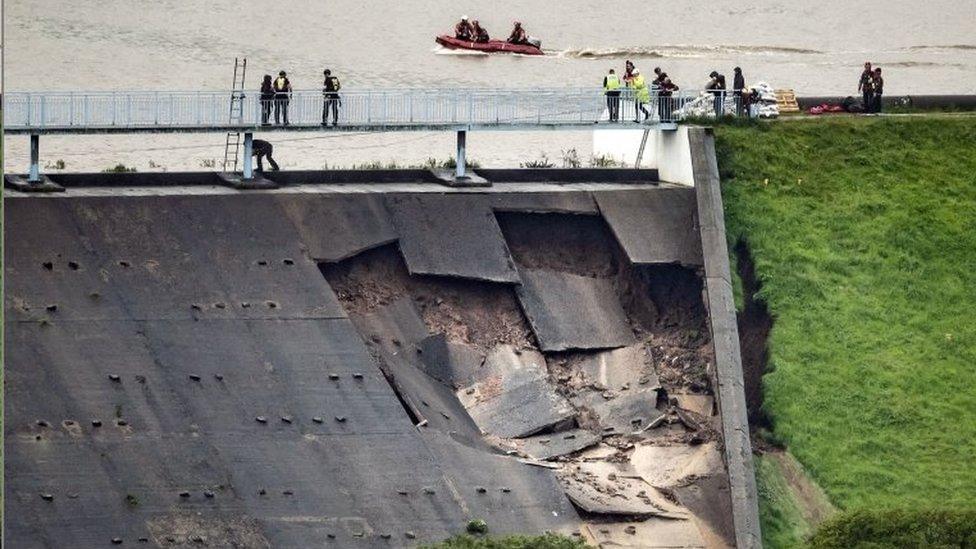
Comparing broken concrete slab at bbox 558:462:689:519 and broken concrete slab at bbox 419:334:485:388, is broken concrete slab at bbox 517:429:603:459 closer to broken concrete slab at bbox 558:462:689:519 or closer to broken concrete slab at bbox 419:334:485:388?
broken concrete slab at bbox 558:462:689:519

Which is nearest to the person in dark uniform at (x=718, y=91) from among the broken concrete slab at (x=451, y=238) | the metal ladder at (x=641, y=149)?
the metal ladder at (x=641, y=149)

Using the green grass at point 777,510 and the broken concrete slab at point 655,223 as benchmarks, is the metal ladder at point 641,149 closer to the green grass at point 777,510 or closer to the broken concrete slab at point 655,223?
the broken concrete slab at point 655,223

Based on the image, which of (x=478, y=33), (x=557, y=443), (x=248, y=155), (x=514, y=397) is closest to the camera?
(x=557, y=443)

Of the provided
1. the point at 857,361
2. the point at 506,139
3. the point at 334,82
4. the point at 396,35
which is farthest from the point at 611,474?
the point at 396,35

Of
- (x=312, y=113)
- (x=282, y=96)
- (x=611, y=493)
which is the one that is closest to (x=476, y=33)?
(x=312, y=113)

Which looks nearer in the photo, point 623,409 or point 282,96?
point 623,409

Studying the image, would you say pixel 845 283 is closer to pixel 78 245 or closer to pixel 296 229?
pixel 296 229

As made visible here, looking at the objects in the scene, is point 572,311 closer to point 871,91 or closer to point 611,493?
point 611,493
